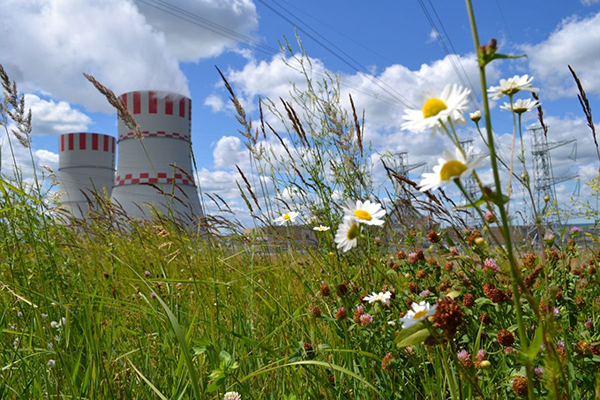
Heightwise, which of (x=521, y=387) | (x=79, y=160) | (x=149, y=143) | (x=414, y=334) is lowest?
(x=521, y=387)

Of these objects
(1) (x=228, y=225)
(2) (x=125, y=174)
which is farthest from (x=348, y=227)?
(2) (x=125, y=174)

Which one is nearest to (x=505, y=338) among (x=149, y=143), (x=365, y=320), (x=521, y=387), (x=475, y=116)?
(x=521, y=387)

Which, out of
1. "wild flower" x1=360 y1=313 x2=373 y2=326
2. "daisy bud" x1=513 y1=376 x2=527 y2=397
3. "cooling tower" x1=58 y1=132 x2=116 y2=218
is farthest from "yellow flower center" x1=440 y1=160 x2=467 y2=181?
"cooling tower" x1=58 y1=132 x2=116 y2=218

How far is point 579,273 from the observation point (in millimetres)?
1501

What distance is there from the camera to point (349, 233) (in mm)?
808

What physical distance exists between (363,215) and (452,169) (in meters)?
0.44

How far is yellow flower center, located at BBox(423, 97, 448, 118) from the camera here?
0.52 meters

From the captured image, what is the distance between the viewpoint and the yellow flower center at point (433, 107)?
20.6 inches

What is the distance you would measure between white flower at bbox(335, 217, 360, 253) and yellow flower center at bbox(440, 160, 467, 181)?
0.29m

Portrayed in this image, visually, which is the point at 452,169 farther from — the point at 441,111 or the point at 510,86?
the point at 510,86

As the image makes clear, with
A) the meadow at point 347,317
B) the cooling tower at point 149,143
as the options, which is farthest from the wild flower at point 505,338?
the cooling tower at point 149,143

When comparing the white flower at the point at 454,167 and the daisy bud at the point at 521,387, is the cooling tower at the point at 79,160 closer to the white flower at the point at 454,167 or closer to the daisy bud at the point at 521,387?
the daisy bud at the point at 521,387

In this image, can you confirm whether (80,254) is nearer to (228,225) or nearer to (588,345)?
(228,225)

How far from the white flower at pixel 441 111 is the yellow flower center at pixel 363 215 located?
1.22 ft
